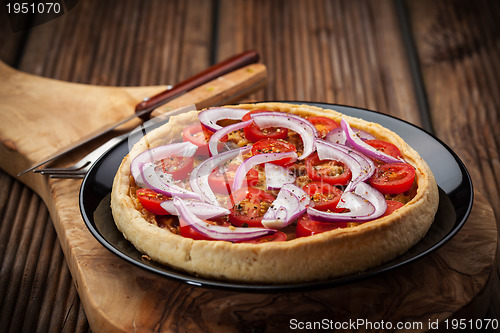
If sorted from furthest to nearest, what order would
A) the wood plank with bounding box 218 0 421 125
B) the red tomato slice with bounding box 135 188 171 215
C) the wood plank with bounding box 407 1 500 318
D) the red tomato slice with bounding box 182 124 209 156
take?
the wood plank with bounding box 218 0 421 125 < the wood plank with bounding box 407 1 500 318 < the red tomato slice with bounding box 182 124 209 156 < the red tomato slice with bounding box 135 188 171 215

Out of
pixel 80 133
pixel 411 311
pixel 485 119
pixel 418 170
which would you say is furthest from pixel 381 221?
pixel 485 119

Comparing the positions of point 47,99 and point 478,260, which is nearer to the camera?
point 478,260

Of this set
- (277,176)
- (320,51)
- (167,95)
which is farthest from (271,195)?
(320,51)

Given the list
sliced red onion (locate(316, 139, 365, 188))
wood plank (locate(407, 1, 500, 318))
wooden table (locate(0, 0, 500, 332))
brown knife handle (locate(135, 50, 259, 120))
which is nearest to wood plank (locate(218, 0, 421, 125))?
wooden table (locate(0, 0, 500, 332))

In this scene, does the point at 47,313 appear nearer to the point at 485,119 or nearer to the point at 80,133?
the point at 80,133

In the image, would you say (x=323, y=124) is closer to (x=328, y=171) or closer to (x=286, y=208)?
(x=328, y=171)

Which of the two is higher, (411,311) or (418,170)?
(418,170)

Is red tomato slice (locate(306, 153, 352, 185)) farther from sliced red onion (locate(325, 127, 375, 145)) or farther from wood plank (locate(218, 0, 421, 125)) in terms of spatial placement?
wood plank (locate(218, 0, 421, 125))

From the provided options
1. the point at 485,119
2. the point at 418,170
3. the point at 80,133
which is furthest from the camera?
the point at 485,119
